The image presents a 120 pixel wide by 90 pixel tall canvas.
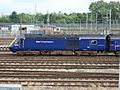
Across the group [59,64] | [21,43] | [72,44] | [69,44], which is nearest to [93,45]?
[72,44]

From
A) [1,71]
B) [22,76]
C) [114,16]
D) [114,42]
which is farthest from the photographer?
[114,16]

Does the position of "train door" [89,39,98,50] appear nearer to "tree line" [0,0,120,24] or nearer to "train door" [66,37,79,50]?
"train door" [66,37,79,50]

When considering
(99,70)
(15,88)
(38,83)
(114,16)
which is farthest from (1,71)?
(114,16)

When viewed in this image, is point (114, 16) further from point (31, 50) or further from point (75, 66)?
point (75, 66)

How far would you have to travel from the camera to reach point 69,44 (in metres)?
33.0

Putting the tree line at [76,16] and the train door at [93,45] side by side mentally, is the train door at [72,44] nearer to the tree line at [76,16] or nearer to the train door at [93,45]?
the train door at [93,45]

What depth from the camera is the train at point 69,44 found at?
1294 inches

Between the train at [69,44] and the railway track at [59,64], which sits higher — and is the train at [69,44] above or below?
above

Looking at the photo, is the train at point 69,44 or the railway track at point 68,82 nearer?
the railway track at point 68,82

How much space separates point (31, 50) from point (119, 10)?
104m

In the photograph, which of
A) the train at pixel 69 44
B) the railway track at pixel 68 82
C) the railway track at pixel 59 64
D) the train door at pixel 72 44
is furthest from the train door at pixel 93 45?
the railway track at pixel 68 82

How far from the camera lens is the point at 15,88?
7.68 m

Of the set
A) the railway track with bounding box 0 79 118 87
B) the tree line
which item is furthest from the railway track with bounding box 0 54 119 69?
the tree line

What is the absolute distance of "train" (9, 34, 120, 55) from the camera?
32875 millimetres
